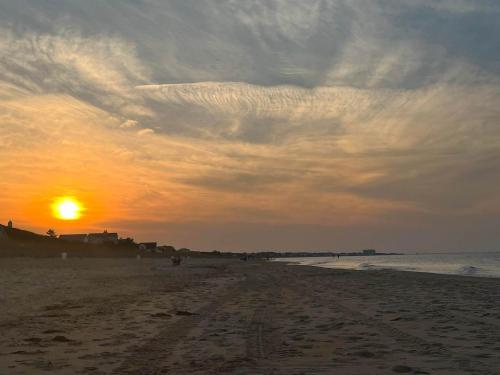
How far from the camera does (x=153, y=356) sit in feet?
26.2

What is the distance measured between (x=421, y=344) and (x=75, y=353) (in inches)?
251

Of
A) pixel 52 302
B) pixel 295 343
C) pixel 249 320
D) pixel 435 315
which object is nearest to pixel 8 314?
pixel 52 302

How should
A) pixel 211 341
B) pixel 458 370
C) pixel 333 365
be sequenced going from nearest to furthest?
pixel 458 370
pixel 333 365
pixel 211 341

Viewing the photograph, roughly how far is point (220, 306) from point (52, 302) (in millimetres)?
5710

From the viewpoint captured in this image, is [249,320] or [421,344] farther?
[249,320]

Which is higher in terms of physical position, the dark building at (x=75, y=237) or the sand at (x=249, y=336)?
the dark building at (x=75, y=237)

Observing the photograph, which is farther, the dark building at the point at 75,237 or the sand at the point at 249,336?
the dark building at the point at 75,237

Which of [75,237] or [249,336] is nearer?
[249,336]

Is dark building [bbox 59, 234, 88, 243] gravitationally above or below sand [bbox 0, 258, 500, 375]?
above

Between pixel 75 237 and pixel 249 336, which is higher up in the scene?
pixel 75 237

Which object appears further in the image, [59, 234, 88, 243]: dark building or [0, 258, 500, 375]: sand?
[59, 234, 88, 243]: dark building

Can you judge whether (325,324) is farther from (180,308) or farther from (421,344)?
(180,308)

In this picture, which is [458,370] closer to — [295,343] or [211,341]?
[295,343]

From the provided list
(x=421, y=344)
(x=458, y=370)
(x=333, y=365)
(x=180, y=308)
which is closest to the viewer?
(x=458, y=370)
